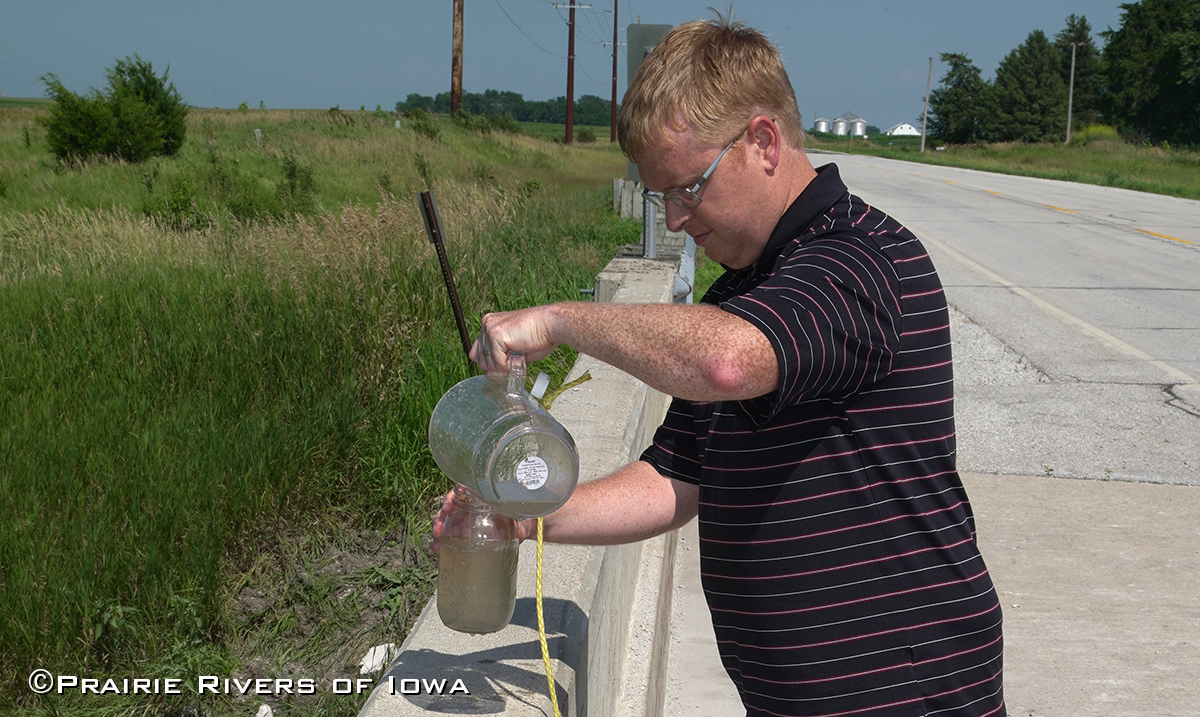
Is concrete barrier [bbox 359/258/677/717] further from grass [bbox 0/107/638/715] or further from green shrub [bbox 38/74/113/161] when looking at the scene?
green shrub [bbox 38/74/113/161]

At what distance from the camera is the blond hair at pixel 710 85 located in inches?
61.4

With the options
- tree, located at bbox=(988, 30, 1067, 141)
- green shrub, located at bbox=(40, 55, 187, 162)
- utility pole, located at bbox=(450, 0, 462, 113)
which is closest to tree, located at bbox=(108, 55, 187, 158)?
green shrub, located at bbox=(40, 55, 187, 162)

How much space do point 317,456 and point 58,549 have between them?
1052mm

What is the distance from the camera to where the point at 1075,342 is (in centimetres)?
834

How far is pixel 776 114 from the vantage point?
1612mm

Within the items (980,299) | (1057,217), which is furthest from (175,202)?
(1057,217)

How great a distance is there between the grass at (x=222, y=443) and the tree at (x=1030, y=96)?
76.8 metres

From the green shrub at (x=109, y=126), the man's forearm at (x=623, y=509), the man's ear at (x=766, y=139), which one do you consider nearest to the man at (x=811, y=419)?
the man's ear at (x=766, y=139)

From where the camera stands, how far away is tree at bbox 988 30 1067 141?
2960 inches

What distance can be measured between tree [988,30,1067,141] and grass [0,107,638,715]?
76779mm

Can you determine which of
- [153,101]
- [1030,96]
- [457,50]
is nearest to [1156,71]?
[1030,96]

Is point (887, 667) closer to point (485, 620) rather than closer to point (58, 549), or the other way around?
point (485, 620)

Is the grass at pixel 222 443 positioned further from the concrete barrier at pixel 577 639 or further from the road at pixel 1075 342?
the road at pixel 1075 342

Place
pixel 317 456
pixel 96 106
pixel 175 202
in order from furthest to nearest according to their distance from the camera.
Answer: pixel 96 106 < pixel 175 202 < pixel 317 456
